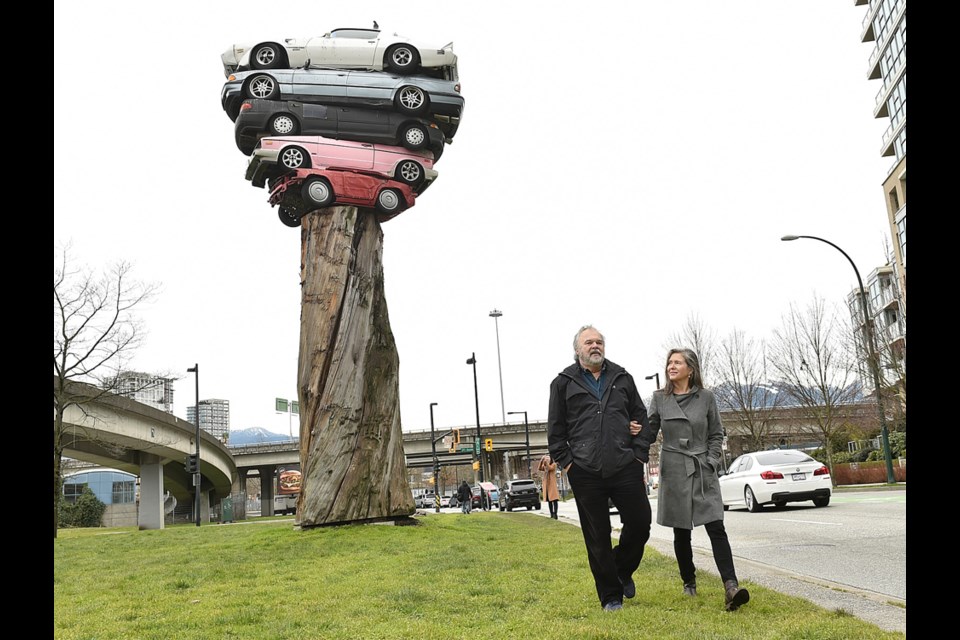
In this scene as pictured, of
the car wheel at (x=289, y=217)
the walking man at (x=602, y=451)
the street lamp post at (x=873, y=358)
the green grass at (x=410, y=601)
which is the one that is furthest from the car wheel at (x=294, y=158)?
the street lamp post at (x=873, y=358)

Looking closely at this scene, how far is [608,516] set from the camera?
566 cm

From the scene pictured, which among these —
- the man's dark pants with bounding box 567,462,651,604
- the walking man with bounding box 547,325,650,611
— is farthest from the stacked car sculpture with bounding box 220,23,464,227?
the man's dark pants with bounding box 567,462,651,604

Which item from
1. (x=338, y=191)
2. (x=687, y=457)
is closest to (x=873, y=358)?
(x=338, y=191)

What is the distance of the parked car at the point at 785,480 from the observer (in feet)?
56.5

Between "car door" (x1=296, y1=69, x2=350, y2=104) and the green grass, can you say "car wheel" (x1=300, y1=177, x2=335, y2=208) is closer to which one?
"car door" (x1=296, y1=69, x2=350, y2=104)

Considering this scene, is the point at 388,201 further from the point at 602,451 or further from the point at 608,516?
the point at 608,516

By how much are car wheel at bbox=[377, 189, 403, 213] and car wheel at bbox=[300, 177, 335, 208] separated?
93 cm

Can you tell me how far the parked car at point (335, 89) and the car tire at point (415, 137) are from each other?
261mm

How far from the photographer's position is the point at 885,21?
52.2 m

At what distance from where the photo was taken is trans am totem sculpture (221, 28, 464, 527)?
14125mm

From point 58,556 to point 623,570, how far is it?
13.5 m

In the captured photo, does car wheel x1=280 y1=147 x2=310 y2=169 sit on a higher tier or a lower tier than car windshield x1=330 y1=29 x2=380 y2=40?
lower

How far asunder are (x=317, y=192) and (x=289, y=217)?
155 cm

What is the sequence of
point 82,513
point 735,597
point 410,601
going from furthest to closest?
point 82,513
point 410,601
point 735,597
